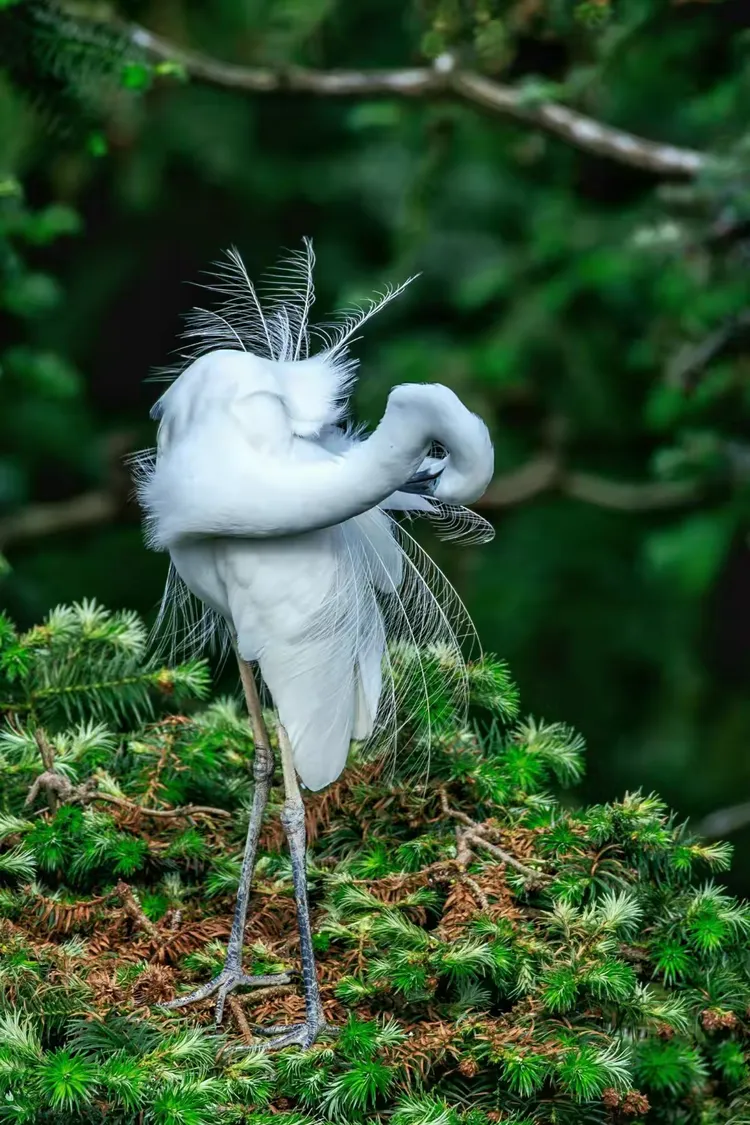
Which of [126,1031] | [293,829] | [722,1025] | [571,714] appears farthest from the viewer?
[571,714]

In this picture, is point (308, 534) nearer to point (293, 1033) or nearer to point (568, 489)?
point (293, 1033)

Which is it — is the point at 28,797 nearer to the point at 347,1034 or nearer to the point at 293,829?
the point at 293,829

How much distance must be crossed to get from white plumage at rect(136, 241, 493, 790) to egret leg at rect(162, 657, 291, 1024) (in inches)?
4.5

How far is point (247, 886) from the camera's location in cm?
203

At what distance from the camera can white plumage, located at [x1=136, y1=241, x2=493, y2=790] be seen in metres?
1.80

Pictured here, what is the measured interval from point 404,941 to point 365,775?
46 cm

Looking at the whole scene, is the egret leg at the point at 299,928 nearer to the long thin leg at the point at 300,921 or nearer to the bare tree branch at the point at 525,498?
the long thin leg at the point at 300,921

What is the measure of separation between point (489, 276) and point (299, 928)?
2170 mm

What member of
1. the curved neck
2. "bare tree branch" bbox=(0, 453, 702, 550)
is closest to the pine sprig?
the curved neck

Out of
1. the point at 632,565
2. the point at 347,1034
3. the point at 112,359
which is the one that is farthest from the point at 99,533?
the point at 347,1034

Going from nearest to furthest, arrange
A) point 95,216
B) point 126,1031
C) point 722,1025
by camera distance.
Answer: point 126,1031 < point 722,1025 < point 95,216

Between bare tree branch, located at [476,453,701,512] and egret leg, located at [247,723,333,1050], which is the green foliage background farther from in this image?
egret leg, located at [247,723,333,1050]

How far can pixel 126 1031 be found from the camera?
171 centimetres

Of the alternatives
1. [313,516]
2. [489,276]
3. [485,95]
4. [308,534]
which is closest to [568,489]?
[489,276]
